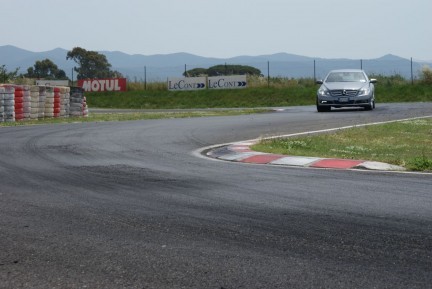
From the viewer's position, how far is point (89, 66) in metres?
108

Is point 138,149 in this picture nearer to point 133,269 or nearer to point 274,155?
point 274,155

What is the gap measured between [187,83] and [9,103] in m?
27.5

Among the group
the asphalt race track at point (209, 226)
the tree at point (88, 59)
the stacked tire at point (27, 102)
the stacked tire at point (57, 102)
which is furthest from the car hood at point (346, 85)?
the tree at point (88, 59)

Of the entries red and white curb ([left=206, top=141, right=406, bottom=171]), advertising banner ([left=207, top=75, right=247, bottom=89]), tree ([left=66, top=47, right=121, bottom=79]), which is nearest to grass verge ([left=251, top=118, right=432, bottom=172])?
red and white curb ([left=206, top=141, right=406, bottom=171])

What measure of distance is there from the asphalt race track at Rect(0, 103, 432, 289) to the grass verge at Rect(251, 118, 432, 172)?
5.92 feet

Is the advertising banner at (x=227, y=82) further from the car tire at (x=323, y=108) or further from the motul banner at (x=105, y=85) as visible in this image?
the car tire at (x=323, y=108)

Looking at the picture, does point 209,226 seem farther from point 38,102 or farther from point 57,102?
point 57,102

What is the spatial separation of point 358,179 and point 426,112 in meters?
17.4

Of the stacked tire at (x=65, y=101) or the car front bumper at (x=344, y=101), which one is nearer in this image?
the car front bumper at (x=344, y=101)

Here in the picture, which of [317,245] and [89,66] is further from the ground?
[89,66]

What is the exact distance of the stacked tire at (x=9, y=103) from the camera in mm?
24548

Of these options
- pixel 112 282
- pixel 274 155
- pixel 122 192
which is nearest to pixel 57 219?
pixel 122 192

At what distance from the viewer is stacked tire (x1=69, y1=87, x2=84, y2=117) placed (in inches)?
1135

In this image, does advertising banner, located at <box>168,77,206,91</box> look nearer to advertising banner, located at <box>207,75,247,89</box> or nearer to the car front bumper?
advertising banner, located at <box>207,75,247,89</box>
